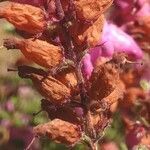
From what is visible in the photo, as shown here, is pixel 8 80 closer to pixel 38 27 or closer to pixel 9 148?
pixel 9 148

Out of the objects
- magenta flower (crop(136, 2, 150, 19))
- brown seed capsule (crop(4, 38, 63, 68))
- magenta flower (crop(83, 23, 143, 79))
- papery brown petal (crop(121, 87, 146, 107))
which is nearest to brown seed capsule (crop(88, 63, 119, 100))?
brown seed capsule (crop(4, 38, 63, 68))

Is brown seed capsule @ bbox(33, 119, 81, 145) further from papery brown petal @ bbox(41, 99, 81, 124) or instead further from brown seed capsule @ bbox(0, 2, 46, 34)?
brown seed capsule @ bbox(0, 2, 46, 34)

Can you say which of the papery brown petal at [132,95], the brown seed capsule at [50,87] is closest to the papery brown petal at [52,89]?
the brown seed capsule at [50,87]

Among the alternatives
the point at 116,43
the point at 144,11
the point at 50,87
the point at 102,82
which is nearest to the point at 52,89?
the point at 50,87

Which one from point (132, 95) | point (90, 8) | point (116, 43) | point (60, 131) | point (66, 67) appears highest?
point (90, 8)

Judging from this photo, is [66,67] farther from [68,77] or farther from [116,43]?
[116,43]
